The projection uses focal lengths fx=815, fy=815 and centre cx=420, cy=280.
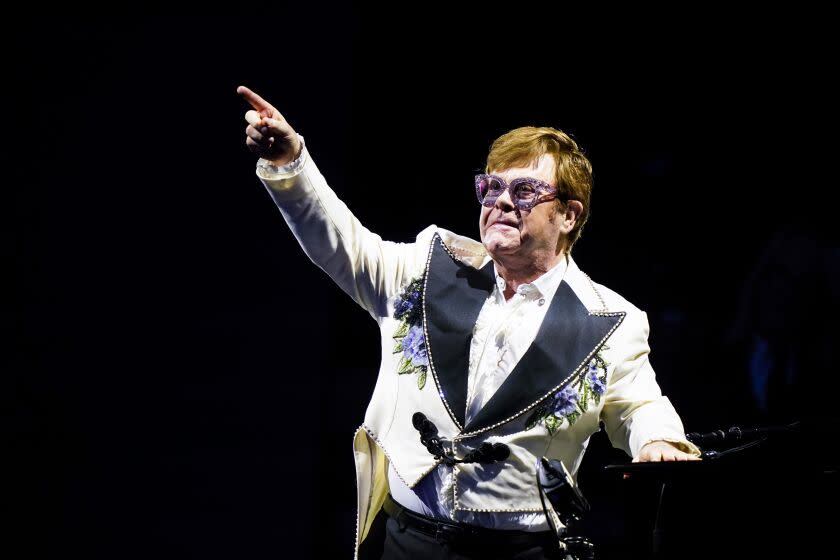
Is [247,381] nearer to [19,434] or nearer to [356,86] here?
[19,434]

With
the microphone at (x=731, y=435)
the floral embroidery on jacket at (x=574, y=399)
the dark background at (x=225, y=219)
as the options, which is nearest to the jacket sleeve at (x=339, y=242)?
the floral embroidery on jacket at (x=574, y=399)

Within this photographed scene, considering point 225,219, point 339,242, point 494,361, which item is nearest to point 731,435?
point 494,361

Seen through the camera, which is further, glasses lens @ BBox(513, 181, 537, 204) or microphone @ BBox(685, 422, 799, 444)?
glasses lens @ BBox(513, 181, 537, 204)

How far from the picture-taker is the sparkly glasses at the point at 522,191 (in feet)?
5.93

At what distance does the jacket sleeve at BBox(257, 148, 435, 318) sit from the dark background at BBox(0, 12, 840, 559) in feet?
3.17

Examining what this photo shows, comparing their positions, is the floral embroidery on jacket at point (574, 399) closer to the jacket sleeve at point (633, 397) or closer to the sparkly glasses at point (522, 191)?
the jacket sleeve at point (633, 397)

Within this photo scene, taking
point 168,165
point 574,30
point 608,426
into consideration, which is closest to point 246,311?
point 168,165

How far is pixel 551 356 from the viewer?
1.70 metres

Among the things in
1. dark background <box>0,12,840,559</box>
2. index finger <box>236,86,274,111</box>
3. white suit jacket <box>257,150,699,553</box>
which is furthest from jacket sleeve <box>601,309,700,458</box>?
dark background <box>0,12,840,559</box>

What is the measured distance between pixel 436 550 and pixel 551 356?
455 millimetres

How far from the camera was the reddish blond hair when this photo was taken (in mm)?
1861

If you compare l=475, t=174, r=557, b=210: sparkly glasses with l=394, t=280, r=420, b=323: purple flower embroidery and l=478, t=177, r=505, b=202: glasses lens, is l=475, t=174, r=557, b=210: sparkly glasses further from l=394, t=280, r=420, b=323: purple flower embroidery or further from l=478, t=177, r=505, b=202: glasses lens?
l=394, t=280, r=420, b=323: purple flower embroidery

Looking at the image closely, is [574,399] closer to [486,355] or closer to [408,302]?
[486,355]

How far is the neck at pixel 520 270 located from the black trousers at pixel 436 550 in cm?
54
